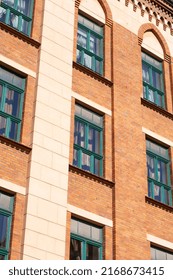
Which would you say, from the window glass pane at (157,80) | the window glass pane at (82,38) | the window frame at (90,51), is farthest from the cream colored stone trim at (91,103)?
the window glass pane at (157,80)

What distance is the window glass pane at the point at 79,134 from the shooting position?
1828cm

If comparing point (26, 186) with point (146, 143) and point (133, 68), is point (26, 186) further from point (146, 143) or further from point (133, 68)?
point (133, 68)

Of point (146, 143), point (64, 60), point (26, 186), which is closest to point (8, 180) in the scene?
point (26, 186)

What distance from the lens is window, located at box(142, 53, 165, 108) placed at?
22141 millimetres

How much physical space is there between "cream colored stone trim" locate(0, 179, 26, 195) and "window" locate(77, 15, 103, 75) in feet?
20.6

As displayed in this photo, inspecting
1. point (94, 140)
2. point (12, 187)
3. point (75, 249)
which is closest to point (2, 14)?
point (94, 140)

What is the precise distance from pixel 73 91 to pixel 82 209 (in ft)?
13.9

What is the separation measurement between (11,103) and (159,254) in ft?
22.6

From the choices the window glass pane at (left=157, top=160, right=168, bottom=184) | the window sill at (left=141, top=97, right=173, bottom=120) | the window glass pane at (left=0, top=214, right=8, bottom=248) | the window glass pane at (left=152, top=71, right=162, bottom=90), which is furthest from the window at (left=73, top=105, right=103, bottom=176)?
the window glass pane at (left=152, top=71, right=162, bottom=90)

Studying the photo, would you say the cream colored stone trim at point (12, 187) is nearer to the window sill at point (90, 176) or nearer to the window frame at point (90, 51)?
the window sill at point (90, 176)

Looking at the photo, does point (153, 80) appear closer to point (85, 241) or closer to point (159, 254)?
point (159, 254)

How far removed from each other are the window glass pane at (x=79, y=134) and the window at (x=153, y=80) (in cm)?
412

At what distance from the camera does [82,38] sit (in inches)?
817

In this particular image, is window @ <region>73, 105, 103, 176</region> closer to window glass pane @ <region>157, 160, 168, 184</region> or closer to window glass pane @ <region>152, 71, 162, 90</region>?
window glass pane @ <region>157, 160, 168, 184</region>
